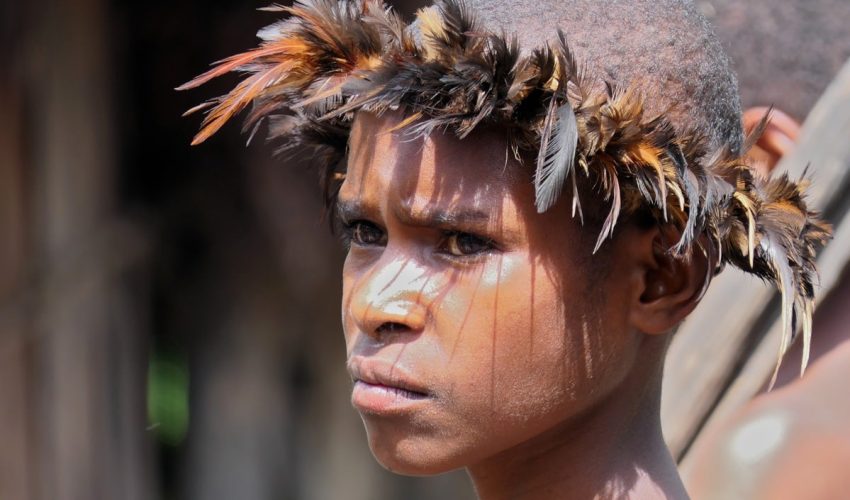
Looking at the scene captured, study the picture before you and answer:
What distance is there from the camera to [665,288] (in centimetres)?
189

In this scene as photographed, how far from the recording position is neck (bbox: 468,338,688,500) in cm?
193

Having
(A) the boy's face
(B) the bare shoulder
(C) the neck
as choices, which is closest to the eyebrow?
(A) the boy's face

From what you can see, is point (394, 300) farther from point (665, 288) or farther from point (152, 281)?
point (152, 281)

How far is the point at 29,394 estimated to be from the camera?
4.82 metres

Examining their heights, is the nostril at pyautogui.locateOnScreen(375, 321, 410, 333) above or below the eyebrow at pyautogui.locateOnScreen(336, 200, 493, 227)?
below

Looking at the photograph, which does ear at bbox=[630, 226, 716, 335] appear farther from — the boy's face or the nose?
the nose

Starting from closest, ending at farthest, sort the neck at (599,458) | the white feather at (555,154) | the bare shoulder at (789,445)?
1. the white feather at (555,154)
2. the neck at (599,458)
3. the bare shoulder at (789,445)

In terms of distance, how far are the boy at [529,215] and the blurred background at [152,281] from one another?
243cm

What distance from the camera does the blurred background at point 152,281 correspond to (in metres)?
4.75

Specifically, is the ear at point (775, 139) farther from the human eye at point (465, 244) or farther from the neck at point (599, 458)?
the human eye at point (465, 244)

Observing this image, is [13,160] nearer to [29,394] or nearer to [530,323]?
[29,394]

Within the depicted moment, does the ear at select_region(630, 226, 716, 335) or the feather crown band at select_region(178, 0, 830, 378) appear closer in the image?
the feather crown band at select_region(178, 0, 830, 378)

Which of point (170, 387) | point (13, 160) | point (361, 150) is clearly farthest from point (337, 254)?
point (361, 150)

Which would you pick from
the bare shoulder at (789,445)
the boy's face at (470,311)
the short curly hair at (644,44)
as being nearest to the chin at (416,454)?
the boy's face at (470,311)
